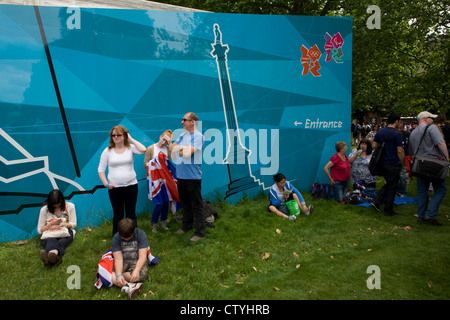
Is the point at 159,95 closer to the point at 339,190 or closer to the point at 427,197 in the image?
the point at 339,190

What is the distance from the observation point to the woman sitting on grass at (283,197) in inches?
235

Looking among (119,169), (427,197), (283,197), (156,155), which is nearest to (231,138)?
(283,197)

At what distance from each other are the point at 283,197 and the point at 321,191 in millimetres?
1366

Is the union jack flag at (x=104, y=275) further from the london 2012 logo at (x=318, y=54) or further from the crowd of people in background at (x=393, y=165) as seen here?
the london 2012 logo at (x=318, y=54)

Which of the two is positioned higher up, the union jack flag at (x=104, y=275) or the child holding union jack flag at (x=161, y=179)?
the child holding union jack flag at (x=161, y=179)

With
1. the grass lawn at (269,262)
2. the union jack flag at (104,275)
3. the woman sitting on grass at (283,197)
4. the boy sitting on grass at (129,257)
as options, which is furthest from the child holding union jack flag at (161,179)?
the woman sitting on grass at (283,197)

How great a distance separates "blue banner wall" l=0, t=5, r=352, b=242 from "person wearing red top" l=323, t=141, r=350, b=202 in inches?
30.7

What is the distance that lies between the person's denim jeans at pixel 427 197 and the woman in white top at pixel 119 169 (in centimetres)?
490

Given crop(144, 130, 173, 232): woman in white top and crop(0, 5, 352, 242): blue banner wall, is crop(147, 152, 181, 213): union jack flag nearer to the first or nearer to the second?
crop(144, 130, 173, 232): woman in white top

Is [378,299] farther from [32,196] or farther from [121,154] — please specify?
[32,196]

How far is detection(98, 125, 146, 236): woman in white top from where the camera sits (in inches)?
171

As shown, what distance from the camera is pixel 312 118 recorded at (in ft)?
24.7

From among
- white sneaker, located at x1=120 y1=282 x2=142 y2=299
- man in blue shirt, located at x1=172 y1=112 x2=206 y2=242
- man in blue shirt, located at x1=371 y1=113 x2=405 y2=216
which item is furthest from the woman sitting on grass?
white sneaker, located at x1=120 y1=282 x2=142 y2=299

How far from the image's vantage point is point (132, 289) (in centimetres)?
341
